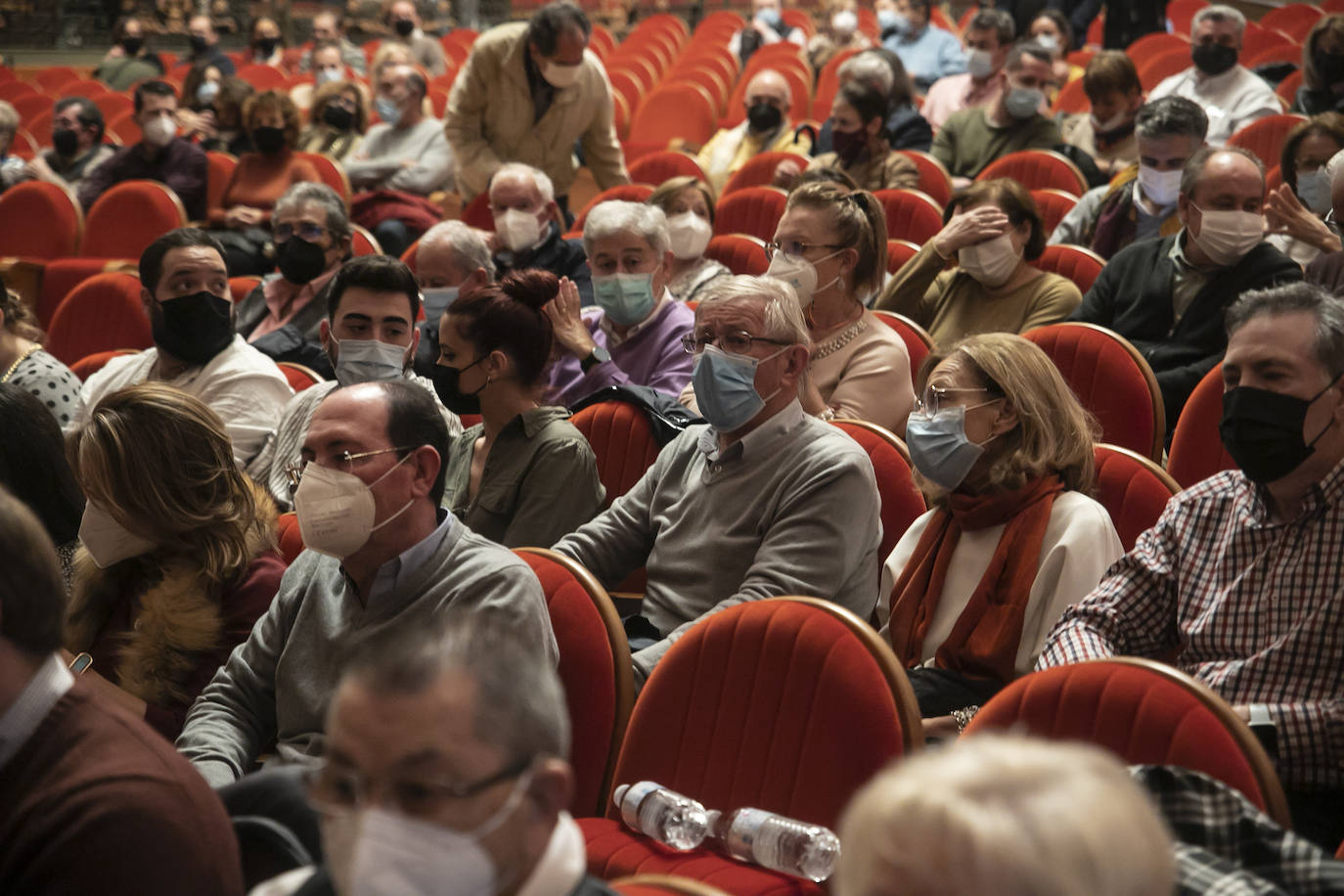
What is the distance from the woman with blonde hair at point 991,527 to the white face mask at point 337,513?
959mm

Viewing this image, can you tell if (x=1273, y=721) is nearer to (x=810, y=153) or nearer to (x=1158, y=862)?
(x=1158, y=862)

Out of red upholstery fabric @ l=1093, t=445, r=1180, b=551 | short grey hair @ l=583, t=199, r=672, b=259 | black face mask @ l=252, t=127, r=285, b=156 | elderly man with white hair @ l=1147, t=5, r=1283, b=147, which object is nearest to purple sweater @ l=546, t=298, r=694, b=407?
short grey hair @ l=583, t=199, r=672, b=259

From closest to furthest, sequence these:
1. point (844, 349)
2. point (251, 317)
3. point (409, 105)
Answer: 1. point (844, 349)
2. point (251, 317)
3. point (409, 105)

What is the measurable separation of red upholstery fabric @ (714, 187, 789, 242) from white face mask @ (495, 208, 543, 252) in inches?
31.7

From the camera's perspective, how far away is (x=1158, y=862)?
98cm

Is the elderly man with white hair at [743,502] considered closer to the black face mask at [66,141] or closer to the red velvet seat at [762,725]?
the red velvet seat at [762,725]

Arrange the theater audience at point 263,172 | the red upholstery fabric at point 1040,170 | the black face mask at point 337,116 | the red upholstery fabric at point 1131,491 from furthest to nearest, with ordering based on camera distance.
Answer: the black face mask at point 337,116 < the theater audience at point 263,172 < the red upholstery fabric at point 1040,170 < the red upholstery fabric at point 1131,491

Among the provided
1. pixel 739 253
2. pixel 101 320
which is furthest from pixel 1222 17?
pixel 101 320

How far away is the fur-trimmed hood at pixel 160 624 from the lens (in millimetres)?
2373

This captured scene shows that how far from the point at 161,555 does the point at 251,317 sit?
8.25 feet

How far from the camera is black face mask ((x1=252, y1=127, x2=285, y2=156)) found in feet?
21.0

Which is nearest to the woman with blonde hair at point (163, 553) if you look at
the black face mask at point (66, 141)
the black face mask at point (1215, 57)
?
the black face mask at point (1215, 57)

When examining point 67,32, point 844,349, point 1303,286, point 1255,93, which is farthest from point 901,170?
point 67,32

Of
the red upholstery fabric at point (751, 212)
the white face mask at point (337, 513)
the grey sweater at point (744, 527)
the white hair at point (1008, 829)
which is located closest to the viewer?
the white hair at point (1008, 829)
